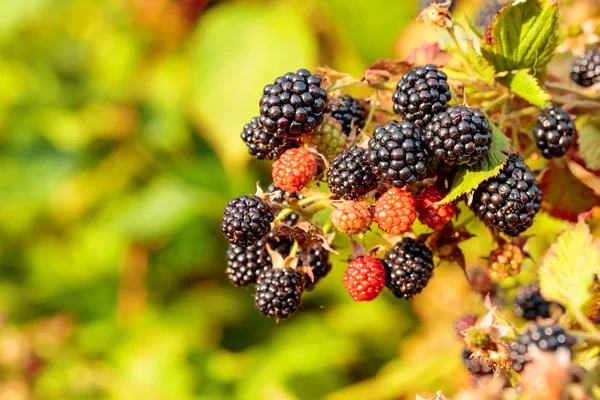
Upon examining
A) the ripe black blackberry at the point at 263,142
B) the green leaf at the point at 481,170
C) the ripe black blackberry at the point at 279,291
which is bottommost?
the ripe black blackberry at the point at 279,291

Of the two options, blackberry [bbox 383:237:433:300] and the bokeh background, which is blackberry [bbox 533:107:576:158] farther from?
the bokeh background

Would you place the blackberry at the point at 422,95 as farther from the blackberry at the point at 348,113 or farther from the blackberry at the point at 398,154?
the blackberry at the point at 348,113

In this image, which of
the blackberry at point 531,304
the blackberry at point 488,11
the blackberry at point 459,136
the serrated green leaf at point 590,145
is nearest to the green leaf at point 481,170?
the blackberry at point 459,136

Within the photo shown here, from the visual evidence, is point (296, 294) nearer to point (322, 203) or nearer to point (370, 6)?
point (322, 203)

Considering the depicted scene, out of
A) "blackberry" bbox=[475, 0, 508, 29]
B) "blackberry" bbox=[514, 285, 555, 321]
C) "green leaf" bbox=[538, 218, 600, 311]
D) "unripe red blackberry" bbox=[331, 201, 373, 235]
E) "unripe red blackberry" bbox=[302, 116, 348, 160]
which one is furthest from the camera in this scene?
"blackberry" bbox=[475, 0, 508, 29]

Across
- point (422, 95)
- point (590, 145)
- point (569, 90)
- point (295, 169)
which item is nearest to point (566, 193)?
point (590, 145)

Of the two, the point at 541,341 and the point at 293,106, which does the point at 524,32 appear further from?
the point at 541,341

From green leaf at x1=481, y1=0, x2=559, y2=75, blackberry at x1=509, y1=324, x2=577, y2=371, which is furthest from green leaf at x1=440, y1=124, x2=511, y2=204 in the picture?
blackberry at x1=509, y1=324, x2=577, y2=371
